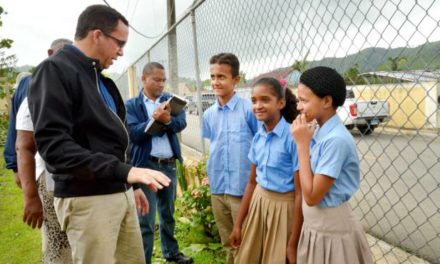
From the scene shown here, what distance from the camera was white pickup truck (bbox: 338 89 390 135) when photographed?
2.06 metres

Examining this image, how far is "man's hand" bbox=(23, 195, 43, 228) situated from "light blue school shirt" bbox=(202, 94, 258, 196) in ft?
3.83

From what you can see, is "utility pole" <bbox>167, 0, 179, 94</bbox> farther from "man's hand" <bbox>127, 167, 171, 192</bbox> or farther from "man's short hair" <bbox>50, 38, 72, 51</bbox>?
"man's hand" <bbox>127, 167, 171, 192</bbox>

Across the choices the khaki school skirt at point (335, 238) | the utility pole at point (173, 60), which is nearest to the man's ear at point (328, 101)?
the khaki school skirt at point (335, 238)

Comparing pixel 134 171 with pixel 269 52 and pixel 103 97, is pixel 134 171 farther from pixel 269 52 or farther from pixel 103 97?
pixel 269 52

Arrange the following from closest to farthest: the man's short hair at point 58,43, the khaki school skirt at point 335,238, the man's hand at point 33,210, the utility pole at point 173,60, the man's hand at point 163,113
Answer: the khaki school skirt at point 335,238 → the man's hand at point 33,210 → the man's short hair at point 58,43 → the man's hand at point 163,113 → the utility pole at point 173,60

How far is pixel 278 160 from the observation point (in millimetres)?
2078

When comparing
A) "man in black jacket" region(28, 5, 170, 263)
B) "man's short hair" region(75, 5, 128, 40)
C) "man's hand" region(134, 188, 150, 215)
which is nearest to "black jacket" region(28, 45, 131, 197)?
"man in black jacket" region(28, 5, 170, 263)

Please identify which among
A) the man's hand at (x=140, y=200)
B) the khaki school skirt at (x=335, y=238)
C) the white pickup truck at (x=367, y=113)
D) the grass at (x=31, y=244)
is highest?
the white pickup truck at (x=367, y=113)

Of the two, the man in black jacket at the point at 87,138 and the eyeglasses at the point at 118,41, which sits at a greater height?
the eyeglasses at the point at 118,41

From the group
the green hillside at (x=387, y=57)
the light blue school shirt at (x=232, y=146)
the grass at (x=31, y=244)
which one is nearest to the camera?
the green hillside at (x=387, y=57)

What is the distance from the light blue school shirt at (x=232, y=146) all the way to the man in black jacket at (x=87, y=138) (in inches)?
29.7

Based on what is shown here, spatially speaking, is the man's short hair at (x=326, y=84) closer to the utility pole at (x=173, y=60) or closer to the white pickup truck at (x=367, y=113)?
the white pickup truck at (x=367, y=113)

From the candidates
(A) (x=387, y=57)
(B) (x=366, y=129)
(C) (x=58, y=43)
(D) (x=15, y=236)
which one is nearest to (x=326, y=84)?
(A) (x=387, y=57)

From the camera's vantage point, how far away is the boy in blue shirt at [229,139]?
250cm
